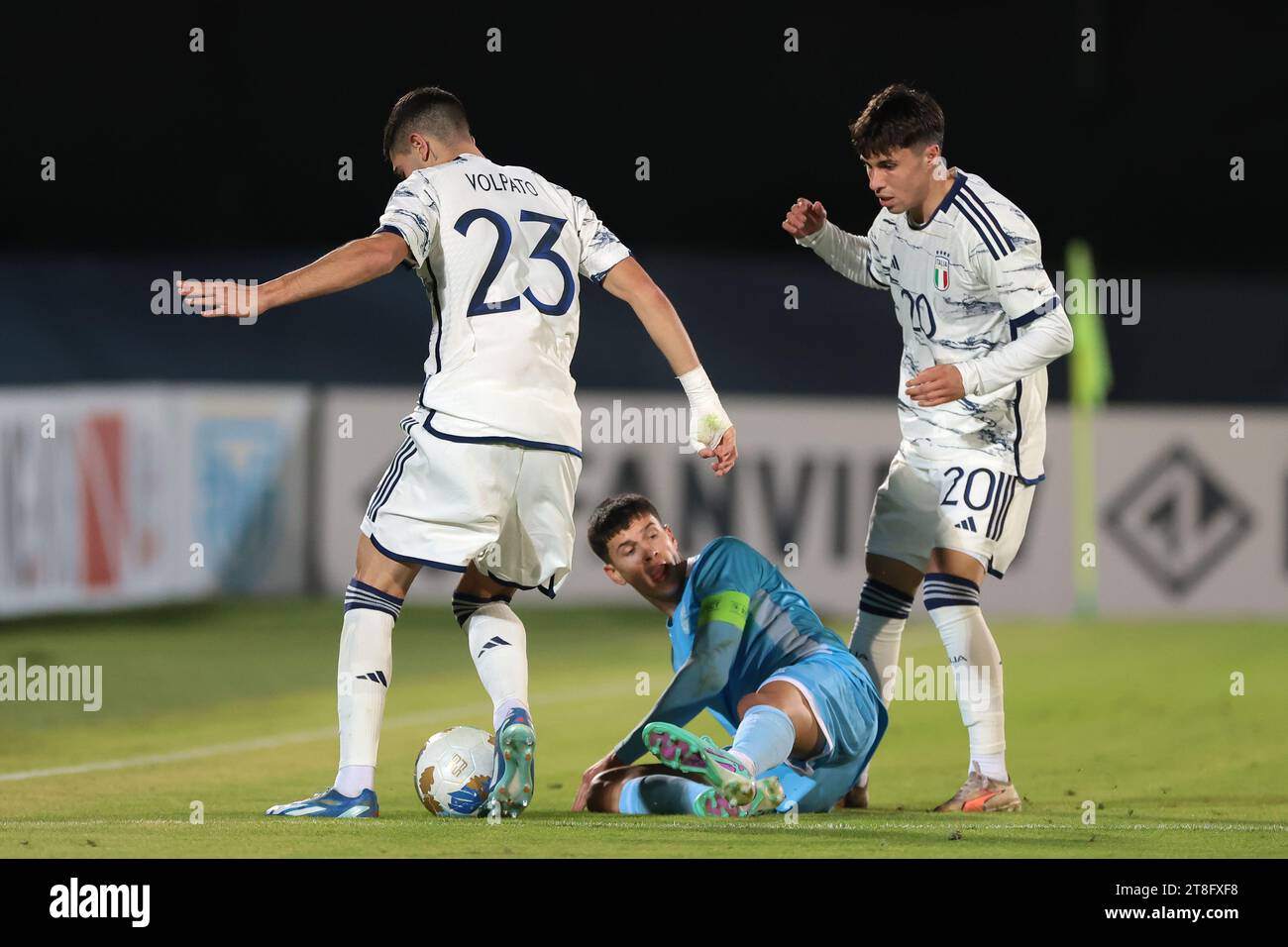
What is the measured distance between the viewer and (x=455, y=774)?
5000 millimetres

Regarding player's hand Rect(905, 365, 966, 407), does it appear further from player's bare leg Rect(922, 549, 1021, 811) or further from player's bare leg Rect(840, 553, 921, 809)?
player's bare leg Rect(840, 553, 921, 809)

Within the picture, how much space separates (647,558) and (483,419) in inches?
26.1

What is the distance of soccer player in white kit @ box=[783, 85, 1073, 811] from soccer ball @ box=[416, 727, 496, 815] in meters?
1.23

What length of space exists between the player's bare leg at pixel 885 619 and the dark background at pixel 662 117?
9.60 m

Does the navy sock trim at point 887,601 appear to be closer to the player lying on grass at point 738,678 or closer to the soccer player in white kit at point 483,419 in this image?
the player lying on grass at point 738,678

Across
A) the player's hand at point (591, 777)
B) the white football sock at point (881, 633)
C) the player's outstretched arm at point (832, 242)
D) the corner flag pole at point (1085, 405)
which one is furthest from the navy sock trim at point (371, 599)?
the corner flag pole at point (1085, 405)

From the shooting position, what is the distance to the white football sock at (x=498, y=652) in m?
5.04

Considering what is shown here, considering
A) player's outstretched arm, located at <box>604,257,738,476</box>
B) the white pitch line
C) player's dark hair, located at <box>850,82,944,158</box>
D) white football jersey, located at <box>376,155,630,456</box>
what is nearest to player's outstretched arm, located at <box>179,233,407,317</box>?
white football jersey, located at <box>376,155,630,456</box>

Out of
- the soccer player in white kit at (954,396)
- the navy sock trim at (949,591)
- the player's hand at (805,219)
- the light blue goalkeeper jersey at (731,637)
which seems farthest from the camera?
the player's hand at (805,219)

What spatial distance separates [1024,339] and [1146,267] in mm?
12395

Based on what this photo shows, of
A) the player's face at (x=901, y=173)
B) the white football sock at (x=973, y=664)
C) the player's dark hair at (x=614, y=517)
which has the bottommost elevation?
the white football sock at (x=973, y=664)

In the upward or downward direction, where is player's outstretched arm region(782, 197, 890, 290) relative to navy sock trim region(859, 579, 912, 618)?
upward

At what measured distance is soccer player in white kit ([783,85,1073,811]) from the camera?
17.6ft

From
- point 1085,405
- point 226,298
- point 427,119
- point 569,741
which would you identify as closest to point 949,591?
point 427,119
